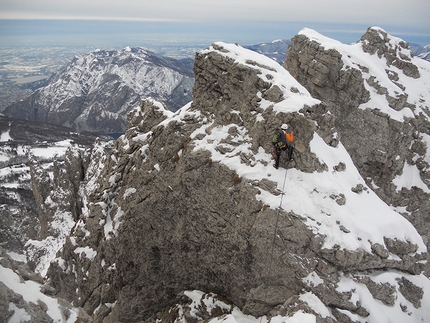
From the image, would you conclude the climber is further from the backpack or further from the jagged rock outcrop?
the jagged rock outcrop

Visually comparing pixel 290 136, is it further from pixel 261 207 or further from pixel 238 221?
pixel 238 221

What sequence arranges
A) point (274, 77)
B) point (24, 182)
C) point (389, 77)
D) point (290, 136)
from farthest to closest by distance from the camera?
point (24, 182), point (389, 77), point (274, 77), point (290, 136)

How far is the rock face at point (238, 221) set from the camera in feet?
57.4

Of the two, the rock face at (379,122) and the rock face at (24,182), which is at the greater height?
the rock face at (379,122)

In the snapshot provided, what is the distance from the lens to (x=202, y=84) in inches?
990

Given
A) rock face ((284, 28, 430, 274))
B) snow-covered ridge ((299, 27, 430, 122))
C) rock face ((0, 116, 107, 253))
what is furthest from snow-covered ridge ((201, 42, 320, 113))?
rock face ((0, 116, 107, 253))

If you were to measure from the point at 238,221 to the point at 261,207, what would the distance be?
218 cm

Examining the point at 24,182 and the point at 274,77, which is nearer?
the point at 274,77

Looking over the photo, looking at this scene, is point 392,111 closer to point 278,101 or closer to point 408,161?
point 408,161

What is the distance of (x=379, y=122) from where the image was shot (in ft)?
110

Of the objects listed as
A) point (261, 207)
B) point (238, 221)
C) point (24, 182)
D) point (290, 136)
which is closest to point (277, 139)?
point (290, 136)

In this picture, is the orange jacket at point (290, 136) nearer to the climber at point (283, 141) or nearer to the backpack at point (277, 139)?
the climber at point (283, 141)

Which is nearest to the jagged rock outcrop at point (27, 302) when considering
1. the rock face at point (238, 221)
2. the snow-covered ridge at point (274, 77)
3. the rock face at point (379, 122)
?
the rock face at point (238, 221)

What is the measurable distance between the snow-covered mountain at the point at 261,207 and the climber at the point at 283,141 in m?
0.79
